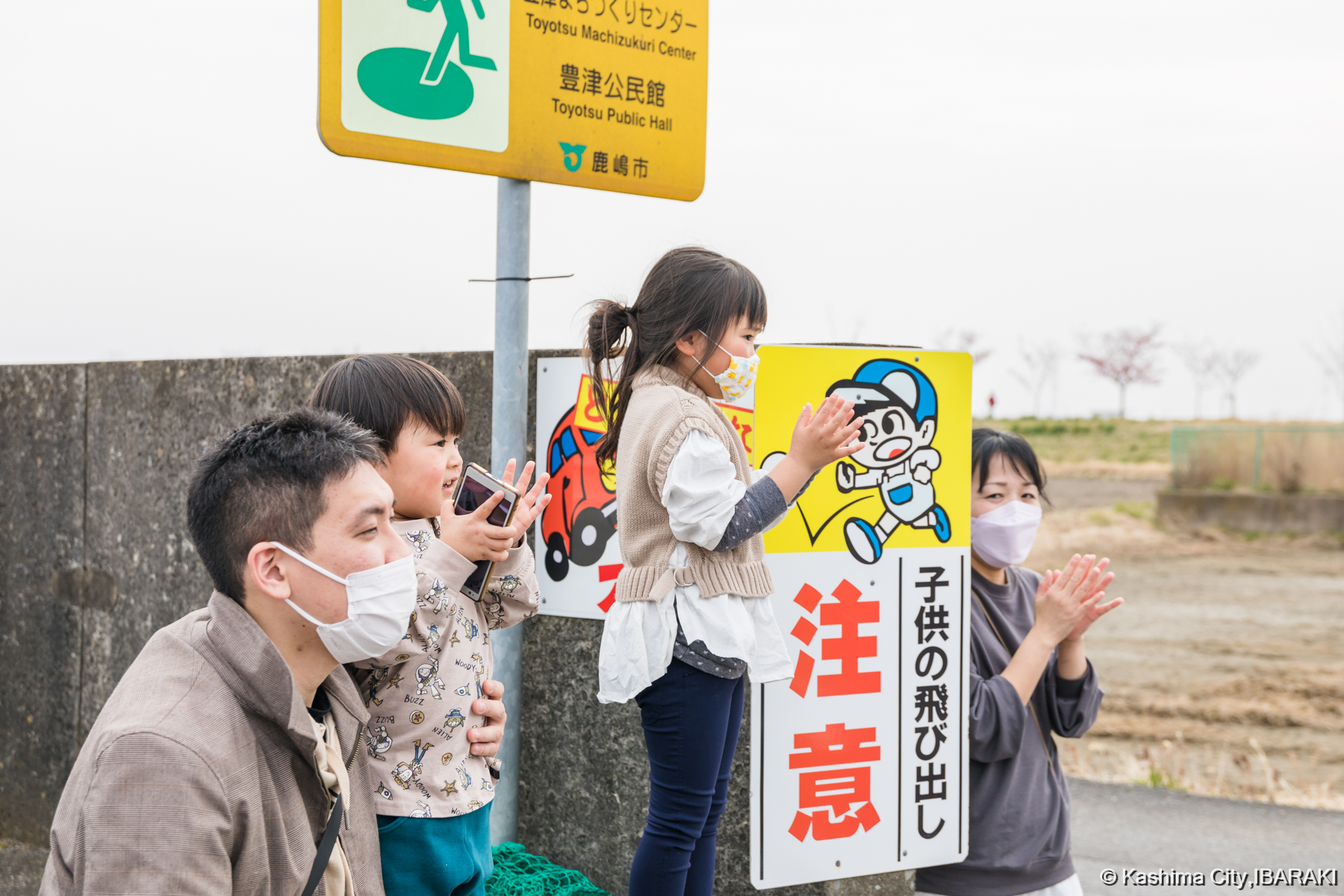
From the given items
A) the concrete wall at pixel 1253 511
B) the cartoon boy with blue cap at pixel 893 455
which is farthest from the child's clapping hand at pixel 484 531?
the concrete wall at pixel 1253 511

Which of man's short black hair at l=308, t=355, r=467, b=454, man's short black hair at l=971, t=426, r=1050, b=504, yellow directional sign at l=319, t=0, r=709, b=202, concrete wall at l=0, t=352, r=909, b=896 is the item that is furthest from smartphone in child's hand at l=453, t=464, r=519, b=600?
man's short black hair at l=971, t=426, r=1050, b=504

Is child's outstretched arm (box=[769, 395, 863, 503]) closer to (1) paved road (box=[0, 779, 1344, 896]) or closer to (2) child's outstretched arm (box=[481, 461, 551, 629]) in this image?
(2) child's outstretched arm (box=[481, 461, 551, 629])

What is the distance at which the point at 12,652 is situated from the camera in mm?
4586

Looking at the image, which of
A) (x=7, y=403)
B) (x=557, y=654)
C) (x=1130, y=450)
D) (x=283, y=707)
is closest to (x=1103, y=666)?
(x=557, y=654)

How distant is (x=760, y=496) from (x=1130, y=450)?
26099 millimetres

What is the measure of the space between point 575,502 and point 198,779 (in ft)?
6.40

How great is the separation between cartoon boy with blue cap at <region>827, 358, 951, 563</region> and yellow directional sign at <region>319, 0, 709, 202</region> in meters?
0.88

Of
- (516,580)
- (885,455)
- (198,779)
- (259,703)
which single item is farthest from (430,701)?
(885,455)

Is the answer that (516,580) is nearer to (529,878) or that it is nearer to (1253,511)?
(529,878)

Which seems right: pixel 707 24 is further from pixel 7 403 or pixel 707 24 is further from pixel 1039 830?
pixel 7 403

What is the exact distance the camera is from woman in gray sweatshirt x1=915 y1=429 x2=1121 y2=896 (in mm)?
2609

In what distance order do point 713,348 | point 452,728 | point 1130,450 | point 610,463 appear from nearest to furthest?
point 452,728 < point 713,348 < point 610,463 < point 1130,450

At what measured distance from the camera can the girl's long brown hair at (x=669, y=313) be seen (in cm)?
246

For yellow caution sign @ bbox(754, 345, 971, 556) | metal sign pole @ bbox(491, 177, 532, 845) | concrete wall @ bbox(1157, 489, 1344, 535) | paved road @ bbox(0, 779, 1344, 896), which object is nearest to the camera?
yellow caution sign @ bbox(754, 345, 971, 556)
